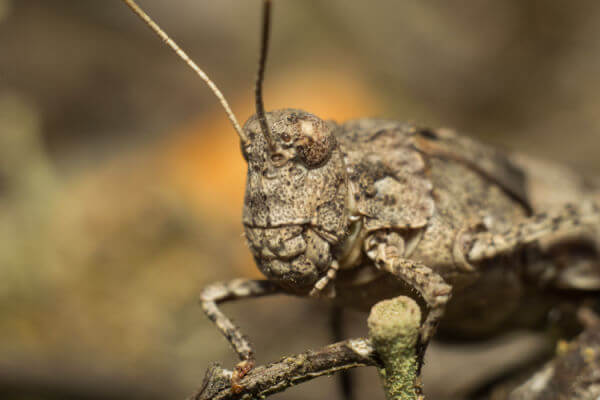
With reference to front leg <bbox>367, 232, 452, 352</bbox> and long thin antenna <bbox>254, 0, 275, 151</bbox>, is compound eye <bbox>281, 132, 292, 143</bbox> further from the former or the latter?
front leg <bbox>367, 232, 452, 352</bbox>

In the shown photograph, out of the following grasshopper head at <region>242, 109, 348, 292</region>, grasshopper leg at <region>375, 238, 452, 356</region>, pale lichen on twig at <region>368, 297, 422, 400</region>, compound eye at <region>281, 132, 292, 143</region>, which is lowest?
pale lichen on twig at <region>368, 297, 422, 400</region>

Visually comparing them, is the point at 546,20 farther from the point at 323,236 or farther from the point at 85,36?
the point at 323,236

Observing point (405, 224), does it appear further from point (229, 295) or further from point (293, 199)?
point (229, 295)

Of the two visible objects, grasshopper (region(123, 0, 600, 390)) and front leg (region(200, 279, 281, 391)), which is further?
front leg (region(200, 279, 281, 391))

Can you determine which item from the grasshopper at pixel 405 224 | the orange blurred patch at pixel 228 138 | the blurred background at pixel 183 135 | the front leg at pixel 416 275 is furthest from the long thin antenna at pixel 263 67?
the orange blurred patch at pixel 228 138

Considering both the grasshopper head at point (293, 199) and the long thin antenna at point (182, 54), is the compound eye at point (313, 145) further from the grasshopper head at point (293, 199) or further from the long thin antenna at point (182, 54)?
the long thin antenna at point (182, 54)

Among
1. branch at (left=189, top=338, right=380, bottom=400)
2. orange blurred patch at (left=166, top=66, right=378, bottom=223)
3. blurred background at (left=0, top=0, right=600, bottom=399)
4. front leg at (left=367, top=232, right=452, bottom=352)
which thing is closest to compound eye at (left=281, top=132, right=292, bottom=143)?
front leg at (left=367, top=232, right=452, bottom=352)
